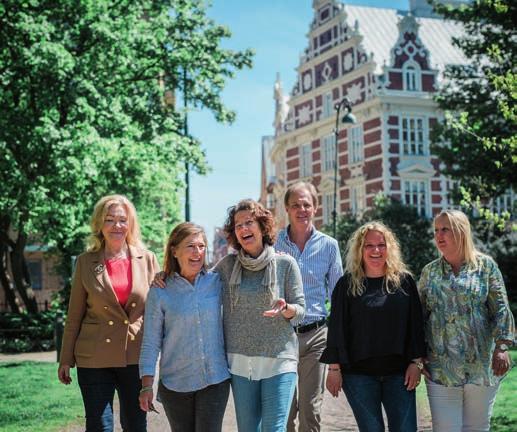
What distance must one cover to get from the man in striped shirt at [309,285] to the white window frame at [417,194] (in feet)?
124

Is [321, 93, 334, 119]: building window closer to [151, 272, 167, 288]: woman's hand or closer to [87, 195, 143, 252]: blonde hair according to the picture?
[87, 195, 143, 252]: blonde hair

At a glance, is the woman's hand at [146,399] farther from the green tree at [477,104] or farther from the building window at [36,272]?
the building window at [36,272]

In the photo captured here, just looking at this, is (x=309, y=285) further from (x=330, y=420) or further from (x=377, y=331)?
(x=330, y=420)

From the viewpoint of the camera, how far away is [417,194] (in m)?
44.5

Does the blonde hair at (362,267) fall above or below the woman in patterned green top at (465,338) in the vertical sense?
above

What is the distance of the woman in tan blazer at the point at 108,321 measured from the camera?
5.71 meters

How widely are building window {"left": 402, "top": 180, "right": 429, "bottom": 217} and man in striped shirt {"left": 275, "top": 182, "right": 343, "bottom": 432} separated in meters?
37.9

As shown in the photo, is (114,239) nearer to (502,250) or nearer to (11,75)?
(11,75)

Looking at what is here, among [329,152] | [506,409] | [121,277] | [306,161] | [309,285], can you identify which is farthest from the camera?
[306,161]

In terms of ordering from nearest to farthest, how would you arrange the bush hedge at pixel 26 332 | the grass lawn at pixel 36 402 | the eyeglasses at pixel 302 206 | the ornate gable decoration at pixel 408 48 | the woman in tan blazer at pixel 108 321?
the woman in tan blazer at pixel 108 321 → the eyeglasses at pixel 302 206 → the grass lawn at pixel 36 402 → the bush hedge at pixel 26 332 → the ornate gable decoration at pixel 408 48

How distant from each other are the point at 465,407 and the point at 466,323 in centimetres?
59

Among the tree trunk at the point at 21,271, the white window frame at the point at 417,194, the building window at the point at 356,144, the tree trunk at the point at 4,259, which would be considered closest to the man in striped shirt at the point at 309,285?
the tree trunk at the point at 4,259

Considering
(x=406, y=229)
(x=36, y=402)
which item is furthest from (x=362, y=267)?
(x=406, y=229)

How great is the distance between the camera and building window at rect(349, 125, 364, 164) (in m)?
45.9
